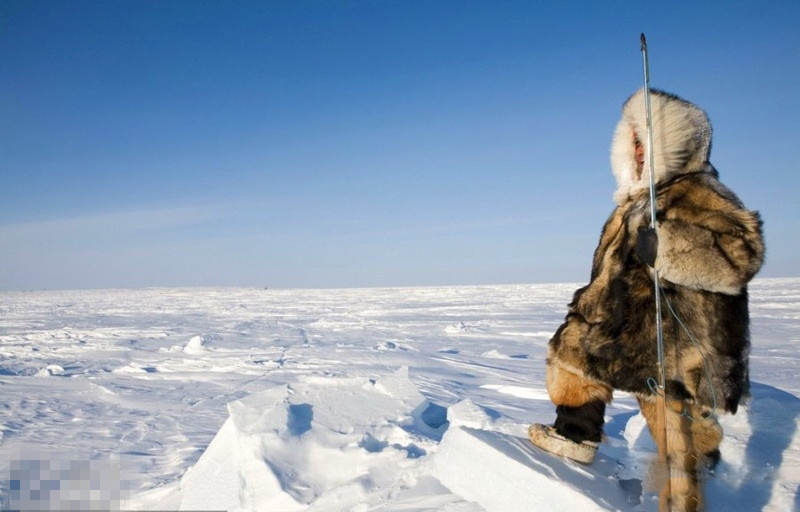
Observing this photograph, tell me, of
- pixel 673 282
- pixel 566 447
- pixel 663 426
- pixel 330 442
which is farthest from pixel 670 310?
pixel 330 442

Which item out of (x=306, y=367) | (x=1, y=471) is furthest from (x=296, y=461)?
(x=306, y=367)

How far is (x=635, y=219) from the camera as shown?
1.97 meters

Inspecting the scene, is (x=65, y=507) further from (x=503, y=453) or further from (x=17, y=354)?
(x=17, y=354)

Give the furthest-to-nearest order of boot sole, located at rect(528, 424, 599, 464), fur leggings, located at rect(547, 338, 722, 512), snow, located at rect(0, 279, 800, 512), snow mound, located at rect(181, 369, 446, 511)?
1. snow mound, located at rect(181, 369, 446, 511)
2. boot sole, located at rect(528, 424, 599, 464)
3. fur leggings, located at rect(547, 338, 722, 512)
4. snow, located at rect(0, 279, 800, 512)

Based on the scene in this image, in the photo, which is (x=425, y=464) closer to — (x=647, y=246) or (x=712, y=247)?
(x=647, y=246)

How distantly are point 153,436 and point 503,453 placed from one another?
3.04 meters

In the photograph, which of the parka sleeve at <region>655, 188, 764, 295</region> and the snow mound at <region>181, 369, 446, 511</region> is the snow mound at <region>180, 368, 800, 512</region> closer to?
the snow mound at <region>181, 369, 446, 511</region>

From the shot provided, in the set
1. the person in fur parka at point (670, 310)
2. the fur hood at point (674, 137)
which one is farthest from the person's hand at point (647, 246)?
the fur hood at point (674, 137)

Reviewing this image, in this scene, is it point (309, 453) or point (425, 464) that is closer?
point (425, 464)

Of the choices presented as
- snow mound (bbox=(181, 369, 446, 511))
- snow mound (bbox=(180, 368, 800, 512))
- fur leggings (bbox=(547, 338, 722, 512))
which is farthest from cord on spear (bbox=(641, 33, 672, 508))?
snow mound (bbox=(181, 369, 446, 511))

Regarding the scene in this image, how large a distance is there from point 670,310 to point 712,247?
276mm

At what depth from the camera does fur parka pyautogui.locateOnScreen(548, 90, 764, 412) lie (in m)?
1.76

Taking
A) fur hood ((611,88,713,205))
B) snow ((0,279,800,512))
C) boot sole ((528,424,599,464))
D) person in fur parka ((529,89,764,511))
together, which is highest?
fur hood ((611,88,713,205))

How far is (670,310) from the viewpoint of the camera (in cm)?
185
